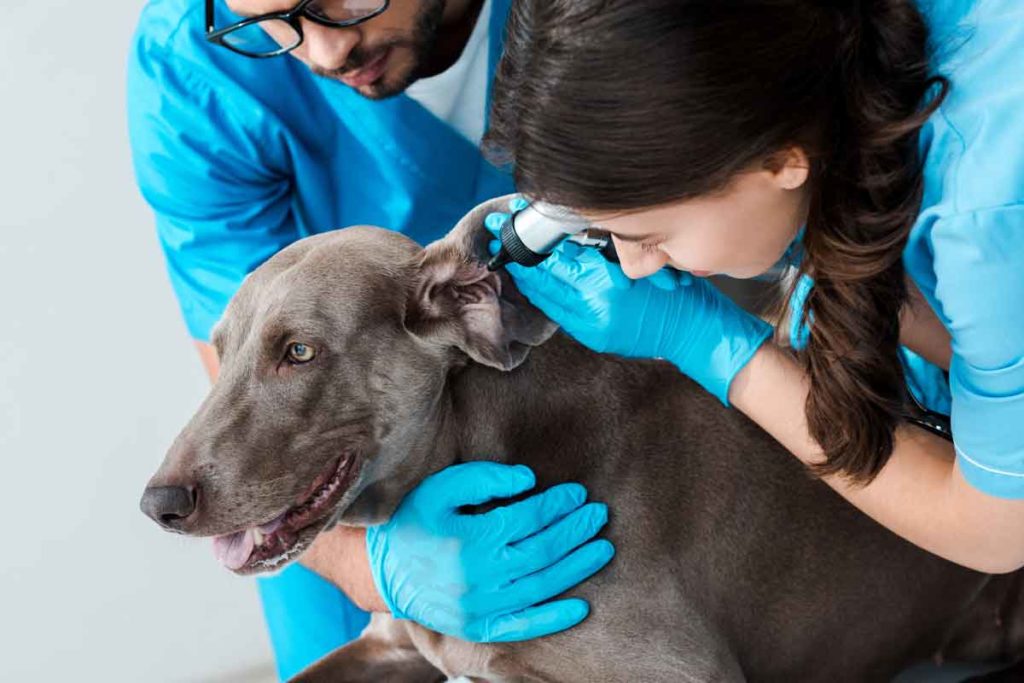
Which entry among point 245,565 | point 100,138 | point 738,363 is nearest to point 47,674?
point 100,138

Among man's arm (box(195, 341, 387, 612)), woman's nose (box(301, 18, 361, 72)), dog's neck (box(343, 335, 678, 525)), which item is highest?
woman's nose (box(301, 18, 361, 72))

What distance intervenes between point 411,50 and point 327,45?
0.61 feet

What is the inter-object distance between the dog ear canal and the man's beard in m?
0.33

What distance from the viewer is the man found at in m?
1.88

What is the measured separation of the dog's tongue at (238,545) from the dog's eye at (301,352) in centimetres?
19

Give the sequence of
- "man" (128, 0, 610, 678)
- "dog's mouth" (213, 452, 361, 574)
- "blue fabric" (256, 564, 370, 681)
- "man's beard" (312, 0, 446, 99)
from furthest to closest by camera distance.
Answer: "blue fabric" (256, 564, 370, 681), "man" (128, 0, 610, 678), "man's beard" (312, 0, 446, 99), "dog's mouth" (213, 452, 361, 574)

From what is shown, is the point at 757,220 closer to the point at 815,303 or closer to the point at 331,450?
the point at 815,303

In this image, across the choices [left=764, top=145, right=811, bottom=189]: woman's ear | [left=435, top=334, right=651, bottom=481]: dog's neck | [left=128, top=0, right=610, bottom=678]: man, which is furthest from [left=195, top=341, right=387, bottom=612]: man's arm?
[left=764, top=145, right=811, bottom=189]: woman's ear

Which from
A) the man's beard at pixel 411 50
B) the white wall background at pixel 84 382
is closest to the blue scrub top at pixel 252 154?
the man's beard at pixel 411 50

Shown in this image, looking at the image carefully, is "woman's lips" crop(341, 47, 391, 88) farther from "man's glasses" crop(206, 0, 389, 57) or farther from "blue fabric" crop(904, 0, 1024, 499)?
"blue fabric" crop(904, 0, 1024, 499)

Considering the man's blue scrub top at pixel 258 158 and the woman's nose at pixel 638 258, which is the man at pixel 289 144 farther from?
the woman's nose at pixel 638 258

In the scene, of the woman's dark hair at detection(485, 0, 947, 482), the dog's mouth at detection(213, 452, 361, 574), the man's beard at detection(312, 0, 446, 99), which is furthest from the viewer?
the man's beard at detection(312, 0, 446, 99)

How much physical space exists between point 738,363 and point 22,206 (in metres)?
1.42

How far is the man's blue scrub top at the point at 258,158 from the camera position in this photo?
6.21 feet
